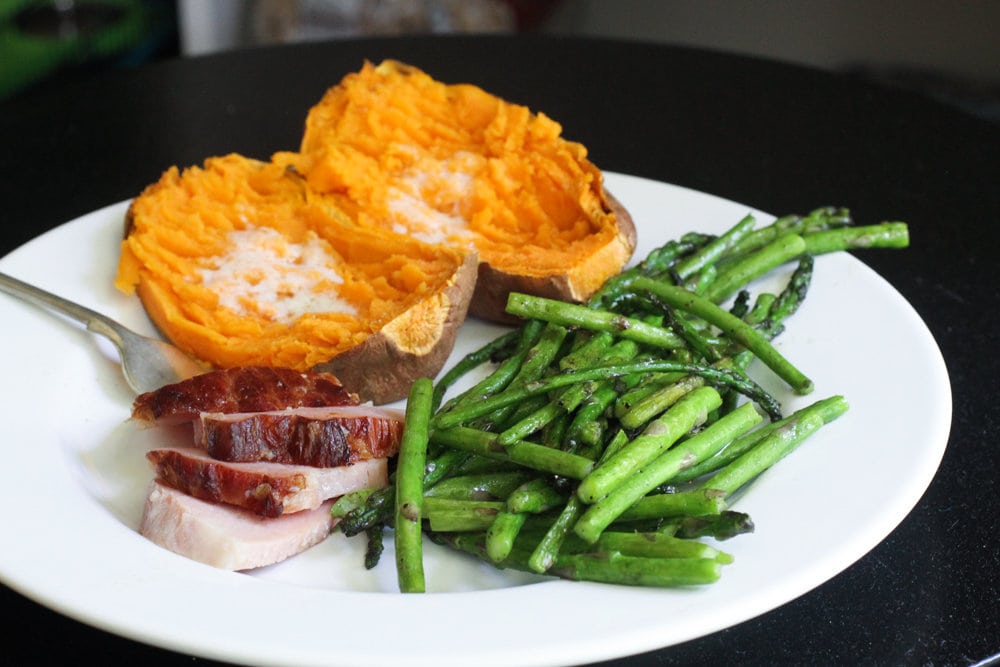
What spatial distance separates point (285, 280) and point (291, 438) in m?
0.85

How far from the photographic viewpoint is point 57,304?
306 cm

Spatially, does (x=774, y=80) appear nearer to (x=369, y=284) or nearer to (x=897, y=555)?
(x=369, y=284)

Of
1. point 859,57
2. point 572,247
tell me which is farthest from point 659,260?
point 859,57

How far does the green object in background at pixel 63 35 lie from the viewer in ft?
22.2

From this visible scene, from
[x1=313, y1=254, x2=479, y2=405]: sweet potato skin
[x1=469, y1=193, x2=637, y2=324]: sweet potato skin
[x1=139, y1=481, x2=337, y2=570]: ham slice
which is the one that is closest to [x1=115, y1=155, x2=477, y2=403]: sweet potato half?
[x1=313, y1=254, x2=479, y2=405]: sweet potato skin

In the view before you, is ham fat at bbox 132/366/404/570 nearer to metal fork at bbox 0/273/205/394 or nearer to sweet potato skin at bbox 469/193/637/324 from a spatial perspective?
metal fork at bbox 0/273/205/394

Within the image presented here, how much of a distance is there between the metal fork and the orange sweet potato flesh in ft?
2.48

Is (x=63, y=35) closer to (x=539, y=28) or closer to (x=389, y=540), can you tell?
(x=539, y=28)

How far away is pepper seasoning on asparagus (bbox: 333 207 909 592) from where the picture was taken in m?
2.23

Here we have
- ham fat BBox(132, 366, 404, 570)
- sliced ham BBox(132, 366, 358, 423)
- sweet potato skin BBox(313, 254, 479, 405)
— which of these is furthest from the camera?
sweet potato skin BBox(313, 254, 479, 405)

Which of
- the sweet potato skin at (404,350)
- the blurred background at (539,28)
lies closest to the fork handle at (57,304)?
the sweet potato skin at (404,350)

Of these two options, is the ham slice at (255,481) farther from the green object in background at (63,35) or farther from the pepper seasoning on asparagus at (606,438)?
the green object in background at (63,35)

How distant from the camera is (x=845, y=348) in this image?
2975 millimetres

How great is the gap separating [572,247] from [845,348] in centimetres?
88
